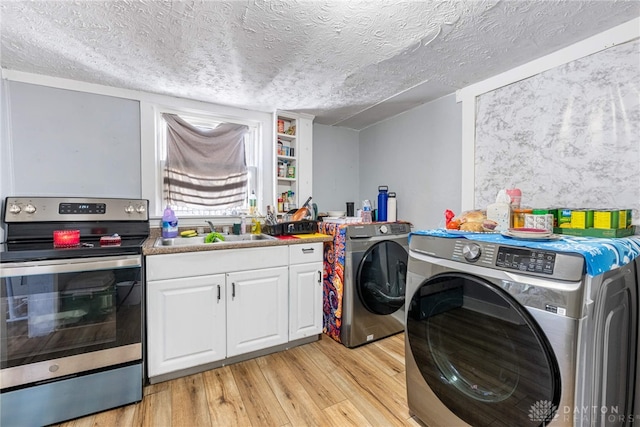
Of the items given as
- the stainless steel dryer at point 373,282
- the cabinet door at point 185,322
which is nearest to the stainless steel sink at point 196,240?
the cabinet door at point 185,322

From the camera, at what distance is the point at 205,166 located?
8.31ft

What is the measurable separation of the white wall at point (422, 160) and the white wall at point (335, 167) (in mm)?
284

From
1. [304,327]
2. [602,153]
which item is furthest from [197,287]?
[602,153]

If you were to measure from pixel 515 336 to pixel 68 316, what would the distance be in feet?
6.93

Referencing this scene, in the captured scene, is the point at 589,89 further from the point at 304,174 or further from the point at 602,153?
the point at 304,174

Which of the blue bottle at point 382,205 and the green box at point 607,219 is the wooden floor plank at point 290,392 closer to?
the blue bottle at point 382,205

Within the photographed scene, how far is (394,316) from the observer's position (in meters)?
2.40

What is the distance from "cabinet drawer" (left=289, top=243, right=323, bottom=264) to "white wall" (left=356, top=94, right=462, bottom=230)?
102 cm

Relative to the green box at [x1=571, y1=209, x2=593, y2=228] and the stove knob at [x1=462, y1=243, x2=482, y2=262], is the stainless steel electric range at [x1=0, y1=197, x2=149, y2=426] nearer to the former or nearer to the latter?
the stove knob at [x1=462, y1=243, x2=482, y2=262]

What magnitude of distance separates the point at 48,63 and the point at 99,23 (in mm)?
772

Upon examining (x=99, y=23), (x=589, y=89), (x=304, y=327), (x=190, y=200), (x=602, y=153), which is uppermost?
(x=99, y=23)

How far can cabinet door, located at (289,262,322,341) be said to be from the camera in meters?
2.16

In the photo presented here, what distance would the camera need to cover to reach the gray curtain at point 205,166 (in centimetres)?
241

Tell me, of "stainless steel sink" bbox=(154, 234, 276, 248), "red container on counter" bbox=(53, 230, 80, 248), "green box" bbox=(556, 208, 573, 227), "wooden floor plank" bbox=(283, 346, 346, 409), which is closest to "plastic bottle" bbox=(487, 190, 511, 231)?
"green box" bbox=(556, 208, 573, 227)
